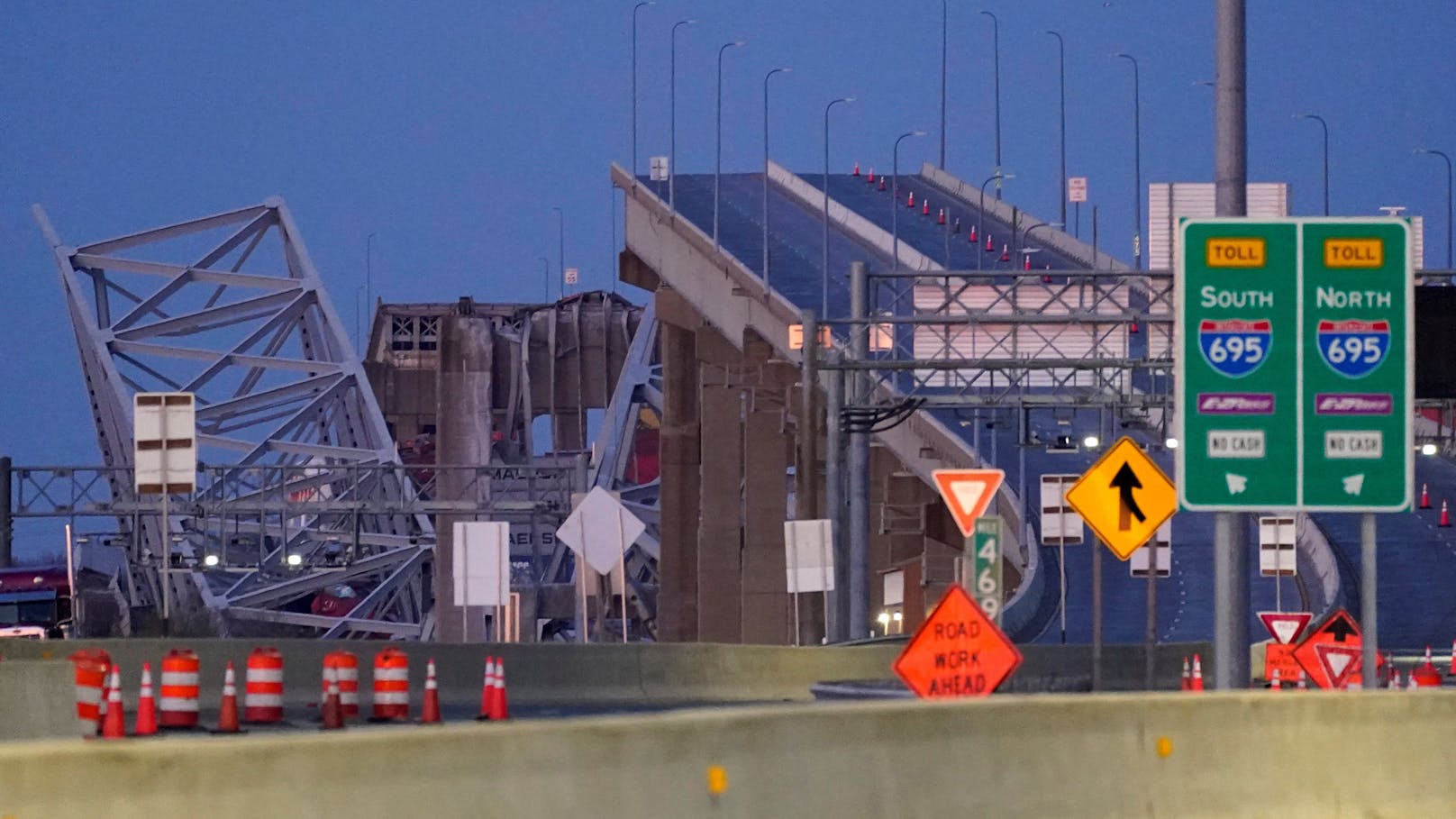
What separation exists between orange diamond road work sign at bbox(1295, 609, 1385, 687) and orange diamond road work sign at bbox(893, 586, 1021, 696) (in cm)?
1140

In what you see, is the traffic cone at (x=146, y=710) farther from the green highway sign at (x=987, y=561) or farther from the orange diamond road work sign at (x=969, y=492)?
the green highway sign at (x=987, y=561)

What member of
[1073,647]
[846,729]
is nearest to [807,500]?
[1073,647]

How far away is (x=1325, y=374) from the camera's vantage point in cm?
1565

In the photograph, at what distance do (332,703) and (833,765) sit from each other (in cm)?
→ 971

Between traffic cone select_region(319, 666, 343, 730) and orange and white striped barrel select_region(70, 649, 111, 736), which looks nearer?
orange and white striped barrel select_region(70, 649, 111, 736)

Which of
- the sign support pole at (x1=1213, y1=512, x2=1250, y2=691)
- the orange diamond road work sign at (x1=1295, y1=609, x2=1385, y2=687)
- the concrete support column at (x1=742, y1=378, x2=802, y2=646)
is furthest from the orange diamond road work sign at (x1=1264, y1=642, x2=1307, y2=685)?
the concrete support column at (x1=742, y1=378, x2=802, y2=646)

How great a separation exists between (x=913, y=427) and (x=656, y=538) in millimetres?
29717

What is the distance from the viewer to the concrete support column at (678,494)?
89.7 meters

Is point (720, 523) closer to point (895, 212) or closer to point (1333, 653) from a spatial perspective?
point (895, 212)

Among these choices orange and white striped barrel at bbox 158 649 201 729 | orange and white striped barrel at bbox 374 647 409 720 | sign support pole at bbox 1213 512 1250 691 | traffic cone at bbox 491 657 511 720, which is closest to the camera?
sign support pole at bbox 1213 512 1250 691

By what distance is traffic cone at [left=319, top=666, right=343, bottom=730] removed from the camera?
19.6 metres

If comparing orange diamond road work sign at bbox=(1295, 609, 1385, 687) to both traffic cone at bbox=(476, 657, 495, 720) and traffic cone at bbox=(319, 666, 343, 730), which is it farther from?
traffic cone at bbox=(319, 666, 343, 730)

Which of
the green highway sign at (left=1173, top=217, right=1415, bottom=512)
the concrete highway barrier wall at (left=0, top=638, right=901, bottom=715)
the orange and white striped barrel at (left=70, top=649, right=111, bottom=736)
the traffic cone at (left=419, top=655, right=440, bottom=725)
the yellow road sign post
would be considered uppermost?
the green highway sign at (left=1173, top=217, right=1415, bottom=512)

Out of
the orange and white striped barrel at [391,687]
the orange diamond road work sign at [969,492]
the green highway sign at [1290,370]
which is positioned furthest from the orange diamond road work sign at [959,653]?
the orange and white striped barrel at [391,687]
